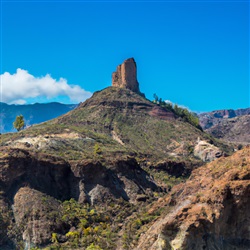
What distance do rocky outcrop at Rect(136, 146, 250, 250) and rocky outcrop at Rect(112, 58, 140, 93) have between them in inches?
5041

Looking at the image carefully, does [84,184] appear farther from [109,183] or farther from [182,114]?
[182,114]

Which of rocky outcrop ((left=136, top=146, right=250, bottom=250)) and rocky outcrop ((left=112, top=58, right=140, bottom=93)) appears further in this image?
rocky outcrop ((left=112, top=58, right=140, bottom=93))

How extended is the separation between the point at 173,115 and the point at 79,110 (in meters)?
35.9

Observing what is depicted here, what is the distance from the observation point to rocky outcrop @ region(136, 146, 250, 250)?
38.2m

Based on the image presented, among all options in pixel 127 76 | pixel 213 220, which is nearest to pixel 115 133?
pixel 127 76

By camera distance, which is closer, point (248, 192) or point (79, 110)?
point (248, 192)

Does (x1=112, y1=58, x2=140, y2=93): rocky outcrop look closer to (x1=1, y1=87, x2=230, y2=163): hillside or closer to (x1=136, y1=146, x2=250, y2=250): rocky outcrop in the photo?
(x1=1, y1=87, x2=230, y2=163): hillside

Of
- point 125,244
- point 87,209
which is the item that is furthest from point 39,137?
point 125,244

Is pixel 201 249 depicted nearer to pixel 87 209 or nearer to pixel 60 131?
pixel 87 209

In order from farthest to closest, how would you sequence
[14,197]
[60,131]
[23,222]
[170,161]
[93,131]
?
[93,131], [60,131], [170,161], [14,197], [23,222]

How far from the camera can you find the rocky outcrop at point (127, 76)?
Answer: 170250mm

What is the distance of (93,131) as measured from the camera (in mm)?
128125

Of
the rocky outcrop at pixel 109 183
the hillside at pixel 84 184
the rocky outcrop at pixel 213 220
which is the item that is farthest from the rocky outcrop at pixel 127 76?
the rocky outcrop at pixel 213 220

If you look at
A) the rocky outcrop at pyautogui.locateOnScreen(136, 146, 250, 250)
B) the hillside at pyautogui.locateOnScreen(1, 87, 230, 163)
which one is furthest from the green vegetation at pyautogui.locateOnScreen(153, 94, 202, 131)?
the rocky outcrop at pyautogui.locateOnScreen(136, 146, 250, 250)
